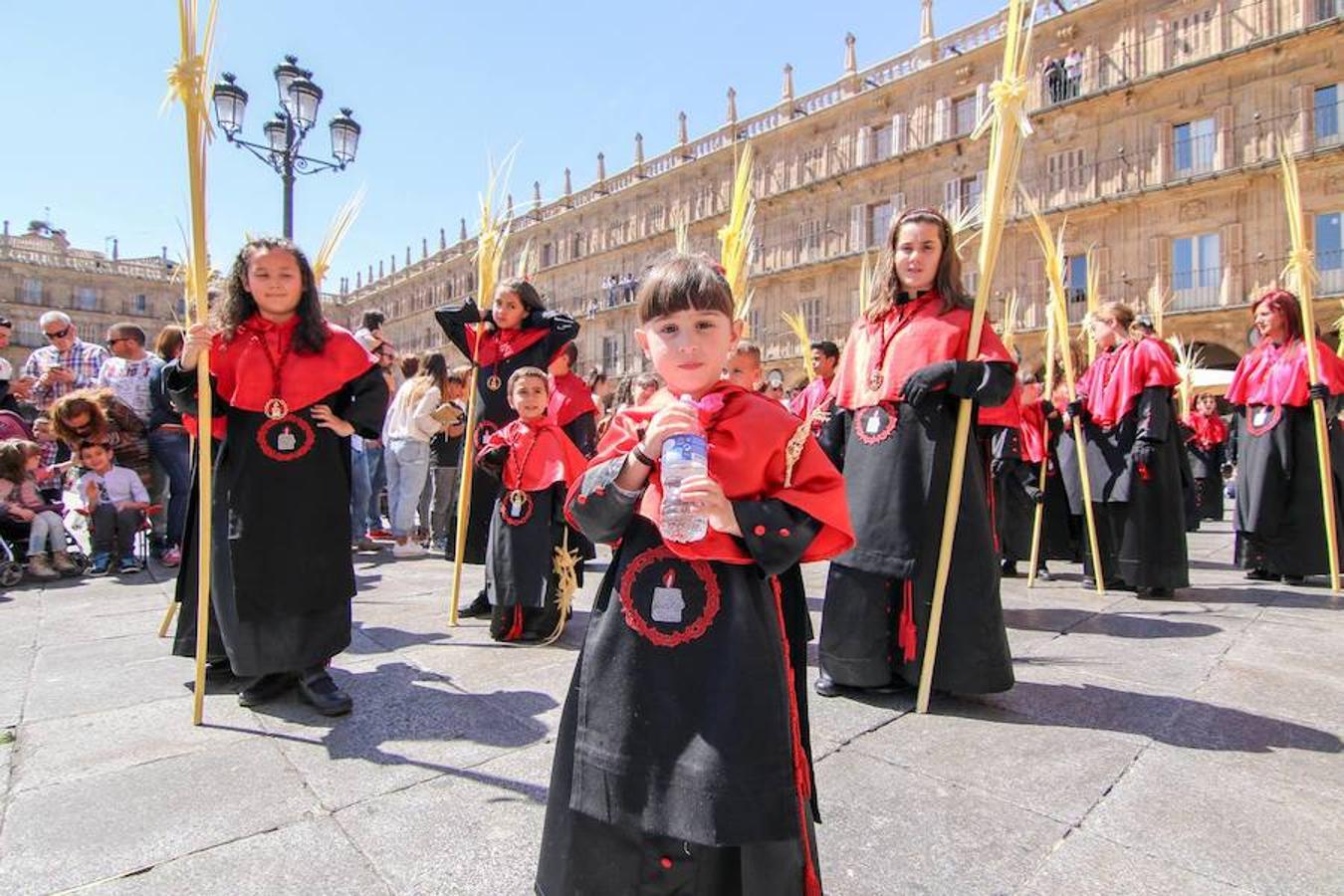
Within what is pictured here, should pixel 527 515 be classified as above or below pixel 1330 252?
below

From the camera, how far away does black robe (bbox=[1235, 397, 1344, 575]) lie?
5660mm

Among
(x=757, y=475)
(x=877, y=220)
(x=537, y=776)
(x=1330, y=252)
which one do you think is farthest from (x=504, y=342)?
(x=877, y=220)

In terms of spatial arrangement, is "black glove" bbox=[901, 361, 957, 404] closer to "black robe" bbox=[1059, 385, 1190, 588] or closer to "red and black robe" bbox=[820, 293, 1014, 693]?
"red and black robe" bbox=[820, 293, 1014, 693]

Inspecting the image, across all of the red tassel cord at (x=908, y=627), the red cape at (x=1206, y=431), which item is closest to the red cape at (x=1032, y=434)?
the red tassel cord at (x=908, y=627)

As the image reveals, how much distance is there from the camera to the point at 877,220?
1124 inches

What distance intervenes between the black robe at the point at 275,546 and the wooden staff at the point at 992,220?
2.28 metres

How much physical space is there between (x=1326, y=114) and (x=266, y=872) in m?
26.5

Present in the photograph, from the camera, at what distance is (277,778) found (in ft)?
7.54

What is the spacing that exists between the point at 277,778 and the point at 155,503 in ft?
18.9

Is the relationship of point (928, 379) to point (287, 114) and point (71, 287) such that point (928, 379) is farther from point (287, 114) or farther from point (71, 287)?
point (71, 287)

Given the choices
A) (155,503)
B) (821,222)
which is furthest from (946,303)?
(821,222)

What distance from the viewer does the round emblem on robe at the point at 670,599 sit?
1500mm

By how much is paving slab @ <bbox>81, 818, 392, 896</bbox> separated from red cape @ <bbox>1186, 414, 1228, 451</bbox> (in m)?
13.3

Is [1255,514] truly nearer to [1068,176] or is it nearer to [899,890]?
[899,890]
